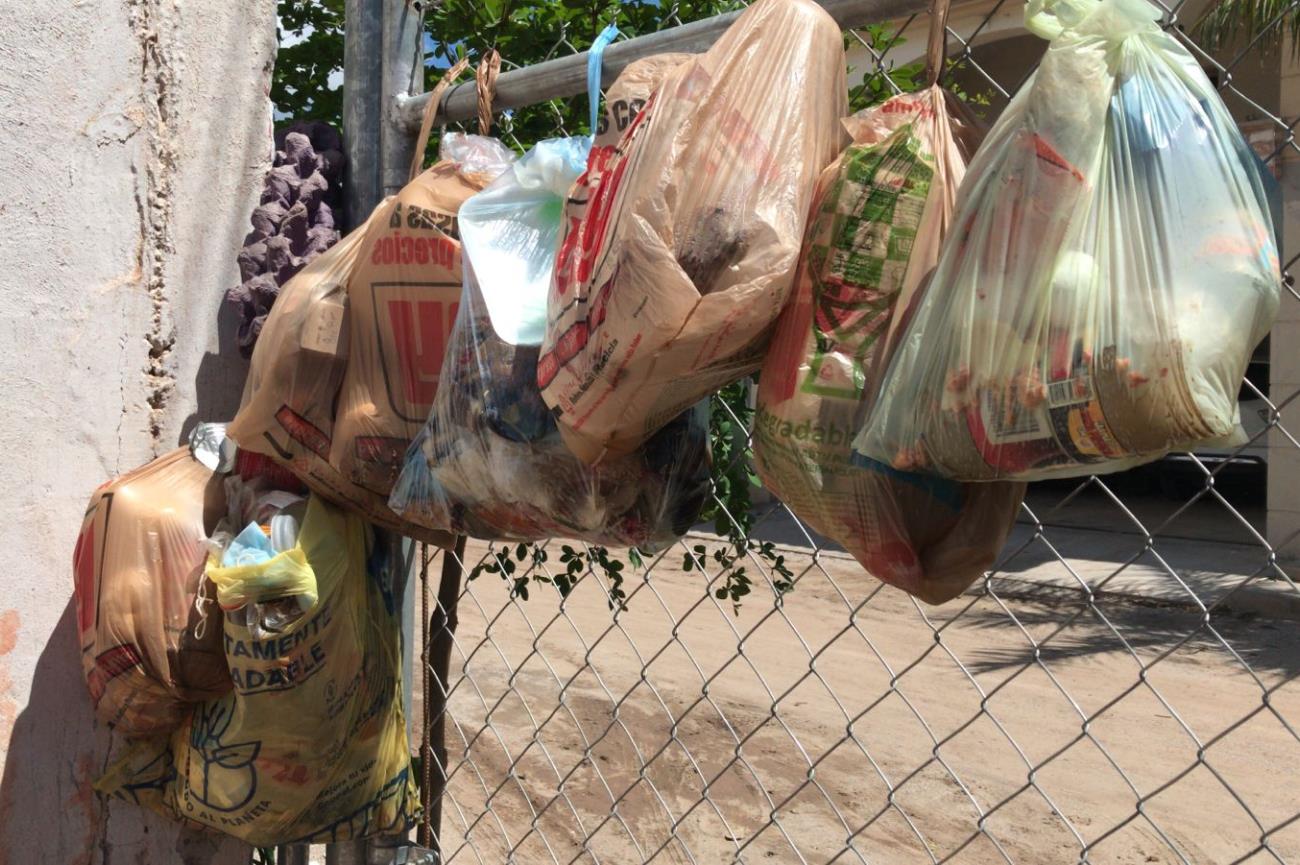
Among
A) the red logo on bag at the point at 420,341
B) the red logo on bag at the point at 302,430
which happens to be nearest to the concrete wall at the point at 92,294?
the red logo on bag at the point at 302,430

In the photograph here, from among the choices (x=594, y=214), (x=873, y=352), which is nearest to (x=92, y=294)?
(x=594, y=214)

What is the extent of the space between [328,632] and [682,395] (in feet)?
2.48

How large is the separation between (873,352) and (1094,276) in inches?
9.2

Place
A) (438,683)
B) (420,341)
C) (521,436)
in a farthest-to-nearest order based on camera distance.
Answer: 1. (438,683)
2. (420,341)
3. (521,436)

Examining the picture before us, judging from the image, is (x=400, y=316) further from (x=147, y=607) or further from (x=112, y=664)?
(x=112, y=664)

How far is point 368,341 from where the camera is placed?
5.01 feet

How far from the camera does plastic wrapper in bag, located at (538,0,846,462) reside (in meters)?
1.05

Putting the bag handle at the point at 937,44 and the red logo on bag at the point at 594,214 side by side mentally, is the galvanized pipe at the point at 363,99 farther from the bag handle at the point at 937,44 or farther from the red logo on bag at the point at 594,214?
the bag handle at the point at 937,44

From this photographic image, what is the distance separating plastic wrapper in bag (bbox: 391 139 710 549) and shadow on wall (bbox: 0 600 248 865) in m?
0.87

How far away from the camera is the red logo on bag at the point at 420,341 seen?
148cm

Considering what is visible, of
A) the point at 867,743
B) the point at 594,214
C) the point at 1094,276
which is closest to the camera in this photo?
the point at 1094,276

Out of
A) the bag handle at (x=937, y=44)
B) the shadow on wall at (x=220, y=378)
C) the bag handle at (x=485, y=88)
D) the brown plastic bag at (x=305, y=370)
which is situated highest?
the bag handle at (x=937, y=44)

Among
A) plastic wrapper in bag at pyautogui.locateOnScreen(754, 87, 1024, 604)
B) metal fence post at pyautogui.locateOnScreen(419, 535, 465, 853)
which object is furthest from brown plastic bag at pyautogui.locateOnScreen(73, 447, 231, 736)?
plastic wrapper in bag at pyautogui.locateOnScreen(754, 87, 1024, 604)

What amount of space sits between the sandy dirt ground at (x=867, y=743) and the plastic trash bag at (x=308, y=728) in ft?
3.50
